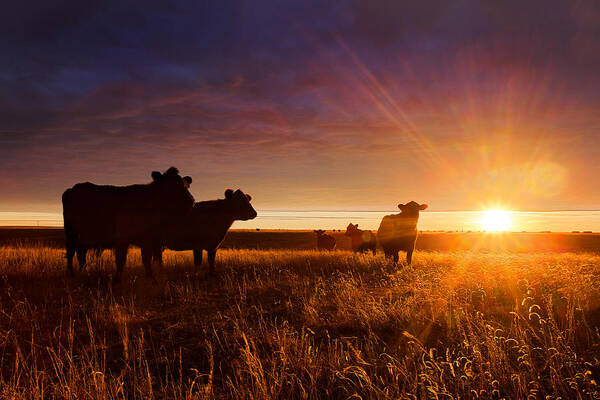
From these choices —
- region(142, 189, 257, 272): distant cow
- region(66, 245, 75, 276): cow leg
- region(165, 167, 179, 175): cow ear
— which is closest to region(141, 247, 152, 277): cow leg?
region(165, 167, 179, 175): cow ear

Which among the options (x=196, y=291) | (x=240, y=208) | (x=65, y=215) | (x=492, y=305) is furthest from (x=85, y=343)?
(x=240, y=208)

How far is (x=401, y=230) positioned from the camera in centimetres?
1591

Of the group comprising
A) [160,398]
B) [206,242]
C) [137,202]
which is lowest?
[160,398]

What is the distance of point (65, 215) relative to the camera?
38.9 feet

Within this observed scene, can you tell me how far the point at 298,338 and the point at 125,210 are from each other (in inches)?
276

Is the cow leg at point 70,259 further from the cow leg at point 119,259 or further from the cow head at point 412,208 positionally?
the cow head at point 412,208

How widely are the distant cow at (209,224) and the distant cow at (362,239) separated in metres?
8.67

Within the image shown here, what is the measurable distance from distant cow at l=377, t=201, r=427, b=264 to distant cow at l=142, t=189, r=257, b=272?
5.24m

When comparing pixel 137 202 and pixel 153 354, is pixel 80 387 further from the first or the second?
pixel 137 202

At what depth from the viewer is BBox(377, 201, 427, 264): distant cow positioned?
1579cm

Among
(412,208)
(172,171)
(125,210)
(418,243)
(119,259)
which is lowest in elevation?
(418,243)

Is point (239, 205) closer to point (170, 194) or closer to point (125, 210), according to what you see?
point (170, 194)

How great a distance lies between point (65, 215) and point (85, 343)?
750 cm

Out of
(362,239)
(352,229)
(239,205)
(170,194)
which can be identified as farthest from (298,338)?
(352,229)
